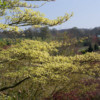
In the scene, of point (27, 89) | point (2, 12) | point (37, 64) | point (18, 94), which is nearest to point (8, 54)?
point (37, 64)

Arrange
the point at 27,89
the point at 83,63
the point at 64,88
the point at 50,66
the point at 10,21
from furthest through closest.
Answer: the point at 27,89 < the point at 64,88 < the point at 10,21 < the point at 83,63 < the point at 50,66

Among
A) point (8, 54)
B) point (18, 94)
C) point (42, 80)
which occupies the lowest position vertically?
point (18, 94)

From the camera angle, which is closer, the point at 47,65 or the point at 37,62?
the point at 47,65

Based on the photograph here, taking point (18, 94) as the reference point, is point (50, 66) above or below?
above

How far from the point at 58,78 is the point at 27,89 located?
2046 millimetres

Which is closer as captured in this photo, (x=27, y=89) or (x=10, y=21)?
(x=10, y=21)

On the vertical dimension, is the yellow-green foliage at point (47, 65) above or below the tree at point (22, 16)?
below

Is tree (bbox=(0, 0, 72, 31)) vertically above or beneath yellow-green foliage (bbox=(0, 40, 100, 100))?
above

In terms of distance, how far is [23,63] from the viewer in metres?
4.04

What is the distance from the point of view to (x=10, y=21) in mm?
4035

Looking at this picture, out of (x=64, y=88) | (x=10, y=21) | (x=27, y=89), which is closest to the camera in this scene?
(x=10, y=21)

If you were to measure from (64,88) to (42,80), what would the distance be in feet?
4.73

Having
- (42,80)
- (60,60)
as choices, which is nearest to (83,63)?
(60,60)

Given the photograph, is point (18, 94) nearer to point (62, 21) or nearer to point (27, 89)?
point (27, 89)
